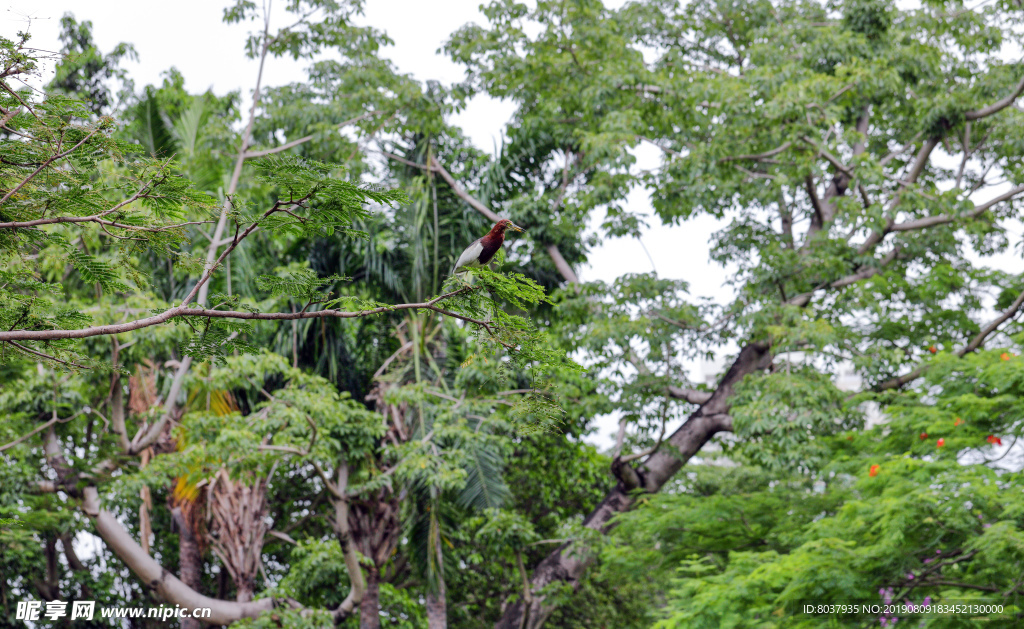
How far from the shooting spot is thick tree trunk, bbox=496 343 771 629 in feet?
32.5

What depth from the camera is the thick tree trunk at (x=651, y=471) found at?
990cm

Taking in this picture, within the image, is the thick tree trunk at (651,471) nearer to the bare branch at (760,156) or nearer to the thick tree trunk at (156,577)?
the bare branch at (760,156)

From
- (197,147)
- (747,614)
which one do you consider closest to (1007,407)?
(747,614)

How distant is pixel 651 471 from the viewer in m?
10.2

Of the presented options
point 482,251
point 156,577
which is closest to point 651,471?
point 156,577

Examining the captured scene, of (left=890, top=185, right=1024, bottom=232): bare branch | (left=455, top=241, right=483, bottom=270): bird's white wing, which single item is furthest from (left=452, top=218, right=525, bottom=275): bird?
(left=890, top=185, right=1024, bottom=232): bare branch

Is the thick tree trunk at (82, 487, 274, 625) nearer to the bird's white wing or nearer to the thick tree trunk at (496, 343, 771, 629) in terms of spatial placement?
the thick tree trunk at (496, 343, 771, 629)

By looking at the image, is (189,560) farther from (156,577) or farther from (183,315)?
(183,315)

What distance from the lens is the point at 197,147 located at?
1032 centimetres

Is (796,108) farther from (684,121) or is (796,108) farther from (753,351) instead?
(753,351)

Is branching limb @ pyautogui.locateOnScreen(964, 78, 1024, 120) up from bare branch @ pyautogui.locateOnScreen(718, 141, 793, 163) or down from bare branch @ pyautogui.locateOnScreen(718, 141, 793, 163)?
up

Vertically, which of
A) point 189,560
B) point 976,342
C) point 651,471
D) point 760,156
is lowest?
point 189,560

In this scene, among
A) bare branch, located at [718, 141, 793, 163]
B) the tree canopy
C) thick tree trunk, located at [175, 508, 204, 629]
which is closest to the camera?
the tree canopy

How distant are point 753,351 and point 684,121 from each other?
2.91m
